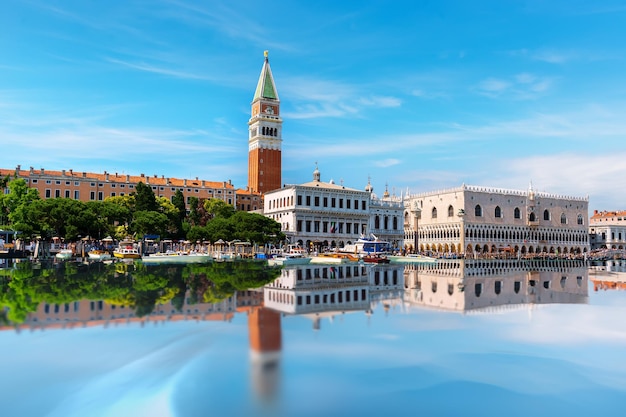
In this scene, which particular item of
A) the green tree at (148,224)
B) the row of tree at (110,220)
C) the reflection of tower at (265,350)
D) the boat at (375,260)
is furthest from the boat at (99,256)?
the reflection of tower at (265,350)

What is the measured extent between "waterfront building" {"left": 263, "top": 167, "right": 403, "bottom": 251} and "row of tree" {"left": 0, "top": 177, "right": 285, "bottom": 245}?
7419mm

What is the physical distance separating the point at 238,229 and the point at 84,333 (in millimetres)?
50810

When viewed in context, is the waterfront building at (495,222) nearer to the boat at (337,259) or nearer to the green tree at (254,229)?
the green tree at (254,229)

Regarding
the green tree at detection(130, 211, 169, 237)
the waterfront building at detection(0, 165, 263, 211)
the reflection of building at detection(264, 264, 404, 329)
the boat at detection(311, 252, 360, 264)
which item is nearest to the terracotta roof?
the waterfront building at detection(0, 165, 263, 211)

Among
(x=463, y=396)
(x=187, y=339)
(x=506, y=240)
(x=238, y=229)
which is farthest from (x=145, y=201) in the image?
(x=463, y=396)

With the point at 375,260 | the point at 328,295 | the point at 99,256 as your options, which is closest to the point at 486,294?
the point at 328,295

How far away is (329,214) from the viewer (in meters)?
80.0

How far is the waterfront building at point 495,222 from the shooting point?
300 ft

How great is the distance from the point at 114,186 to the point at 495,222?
6341 cm

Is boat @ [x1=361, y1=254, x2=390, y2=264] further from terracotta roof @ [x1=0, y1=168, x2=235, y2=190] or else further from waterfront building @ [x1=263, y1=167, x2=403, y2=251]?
terracotta roof @ [x1=0, y1=168, x2=235, y2=190]

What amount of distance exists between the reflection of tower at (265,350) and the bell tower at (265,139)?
85.8 meters

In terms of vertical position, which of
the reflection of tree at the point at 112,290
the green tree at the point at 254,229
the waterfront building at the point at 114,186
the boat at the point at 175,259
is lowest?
the reflection of tree at the point at 112,290

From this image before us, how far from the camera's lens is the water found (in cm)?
987

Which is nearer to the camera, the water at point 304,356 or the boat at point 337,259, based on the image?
the water at point 304,356
